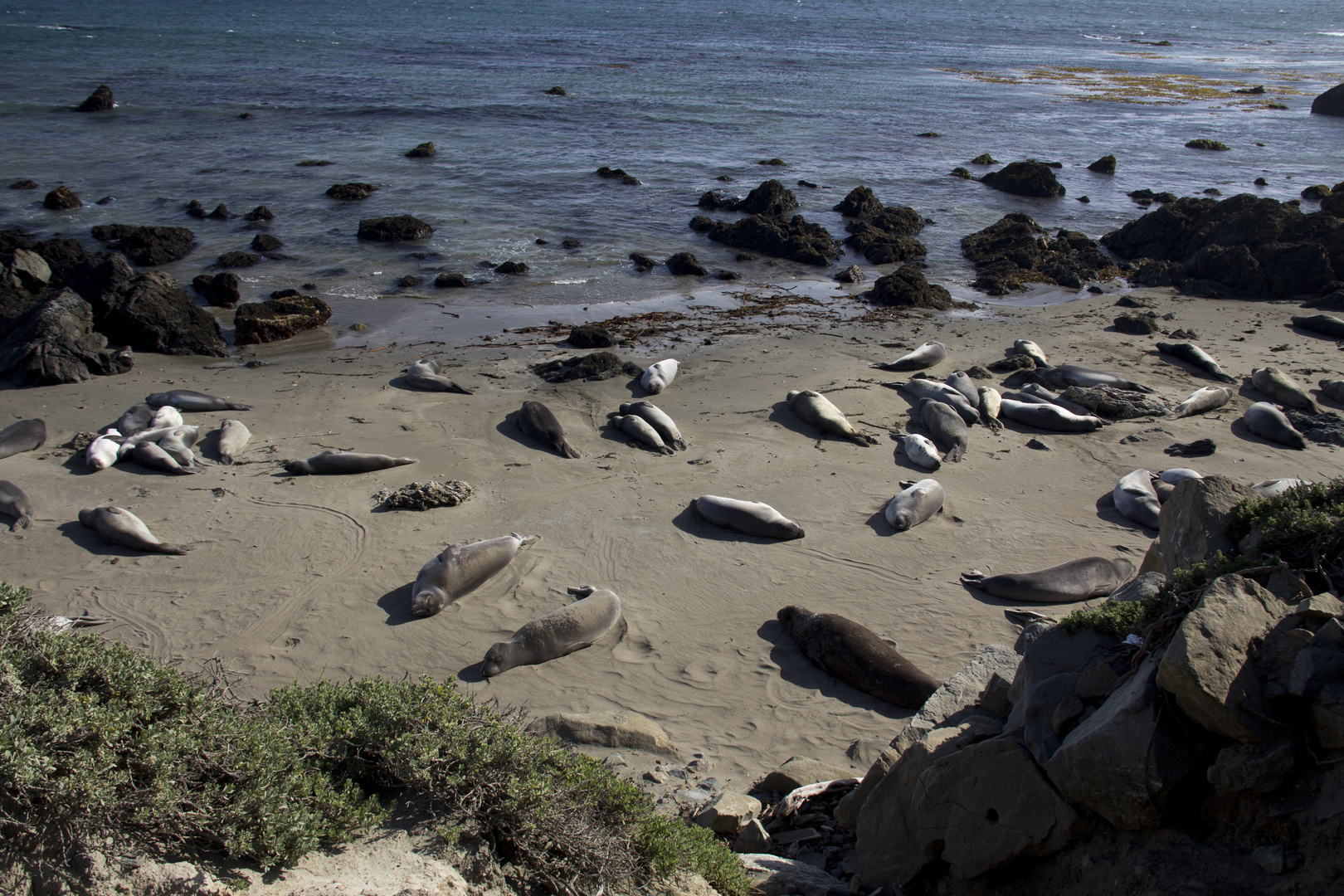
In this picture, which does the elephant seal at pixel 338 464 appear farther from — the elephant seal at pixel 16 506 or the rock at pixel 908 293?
the rock at pixel 908 293

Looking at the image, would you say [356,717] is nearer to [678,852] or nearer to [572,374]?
[678,852]

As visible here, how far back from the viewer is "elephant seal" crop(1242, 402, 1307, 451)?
877cm

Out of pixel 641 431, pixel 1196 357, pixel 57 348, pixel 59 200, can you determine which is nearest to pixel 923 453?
pixel 641 431

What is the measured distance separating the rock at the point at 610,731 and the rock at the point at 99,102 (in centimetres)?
3321

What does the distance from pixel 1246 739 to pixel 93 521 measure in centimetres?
768

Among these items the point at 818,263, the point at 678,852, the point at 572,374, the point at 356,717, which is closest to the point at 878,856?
the point at 678,852

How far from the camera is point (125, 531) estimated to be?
20.9 ft

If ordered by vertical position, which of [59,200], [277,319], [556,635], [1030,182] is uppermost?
[1030,182]

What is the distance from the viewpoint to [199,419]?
8719 mm

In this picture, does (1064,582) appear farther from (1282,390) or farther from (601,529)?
(1282,390)

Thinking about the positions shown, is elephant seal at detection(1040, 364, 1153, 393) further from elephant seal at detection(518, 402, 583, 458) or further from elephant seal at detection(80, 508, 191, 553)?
elephant seal at detection(80, 508, 191, 553)

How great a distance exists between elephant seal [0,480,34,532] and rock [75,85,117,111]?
2852 centimetres

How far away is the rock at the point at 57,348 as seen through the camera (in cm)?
934

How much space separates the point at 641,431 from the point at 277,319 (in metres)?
6.26
